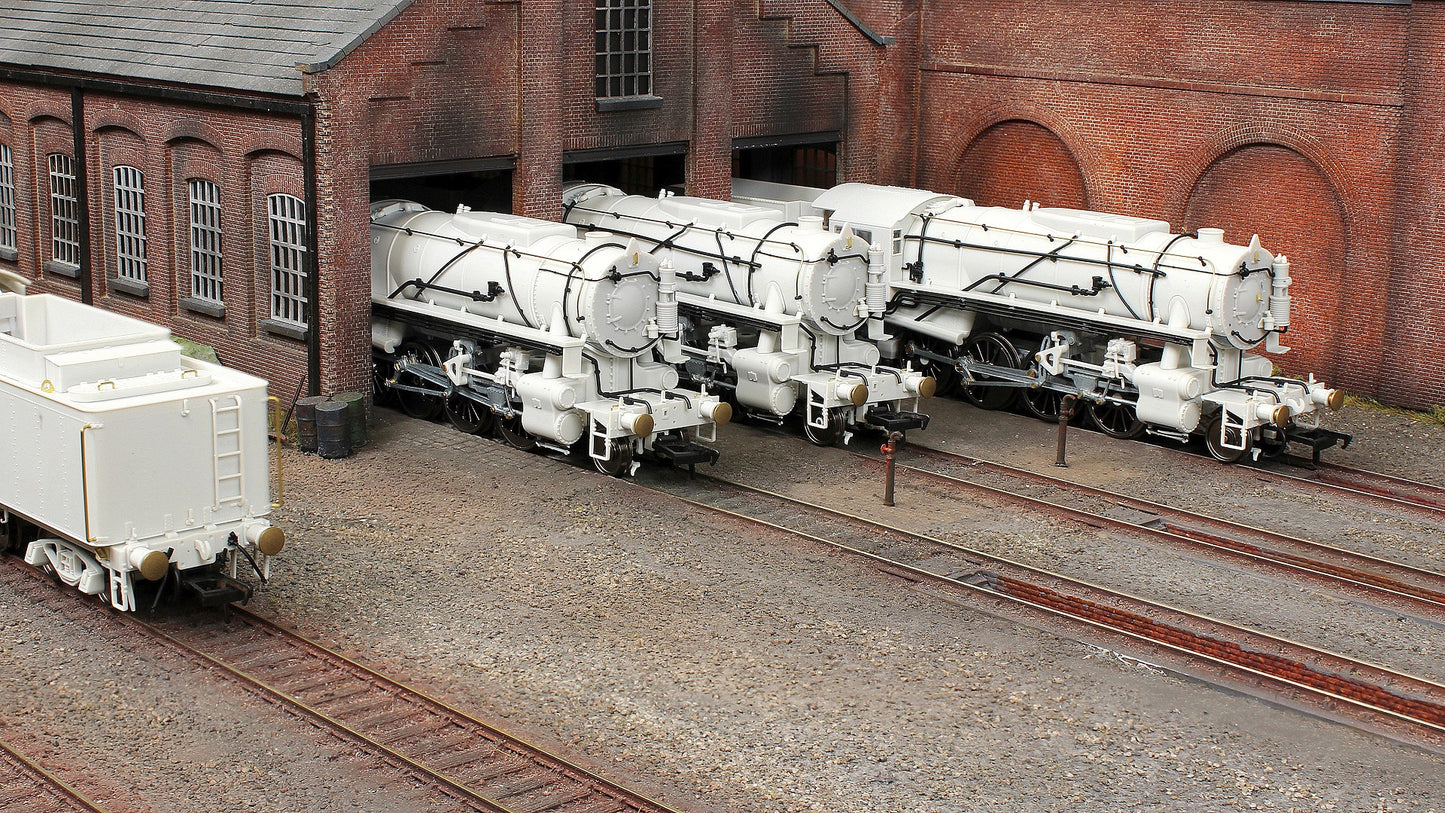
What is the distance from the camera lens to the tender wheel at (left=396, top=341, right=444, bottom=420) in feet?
74.7

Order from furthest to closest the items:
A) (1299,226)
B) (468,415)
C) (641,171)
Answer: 1. (641,171)
2. (1299,226)
3. (468,415)

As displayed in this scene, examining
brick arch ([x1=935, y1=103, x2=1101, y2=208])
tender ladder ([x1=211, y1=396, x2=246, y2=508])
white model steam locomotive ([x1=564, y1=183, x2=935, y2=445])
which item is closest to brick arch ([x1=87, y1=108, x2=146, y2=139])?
white model steam locomotive ([x1=564, y1=183, x2=935, y2=445])

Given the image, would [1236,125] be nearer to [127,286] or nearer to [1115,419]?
[1115,419]

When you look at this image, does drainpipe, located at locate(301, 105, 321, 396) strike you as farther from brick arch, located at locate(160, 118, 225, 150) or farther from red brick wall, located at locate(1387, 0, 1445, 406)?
red brick wall, located at locate(1387, 0, 1445, 406)

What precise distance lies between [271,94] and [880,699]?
40.7ft

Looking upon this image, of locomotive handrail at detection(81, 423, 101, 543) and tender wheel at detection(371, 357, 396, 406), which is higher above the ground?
locomotive handrail at detection(81, 423, 101, 543)

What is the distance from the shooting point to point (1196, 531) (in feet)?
61.5

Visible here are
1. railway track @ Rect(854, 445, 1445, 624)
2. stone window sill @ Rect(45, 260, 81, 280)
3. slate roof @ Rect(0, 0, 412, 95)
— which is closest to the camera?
railway track @ Rect(854, 445, 1445, 624)

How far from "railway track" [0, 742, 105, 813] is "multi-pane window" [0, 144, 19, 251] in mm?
18066

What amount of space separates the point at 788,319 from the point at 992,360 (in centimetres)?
426

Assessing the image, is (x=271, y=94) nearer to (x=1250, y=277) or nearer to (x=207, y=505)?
(x=207, y=505)

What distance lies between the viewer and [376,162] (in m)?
22.1

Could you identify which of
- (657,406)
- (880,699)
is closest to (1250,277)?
(657,406)

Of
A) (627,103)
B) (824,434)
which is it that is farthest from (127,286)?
(824,434)
